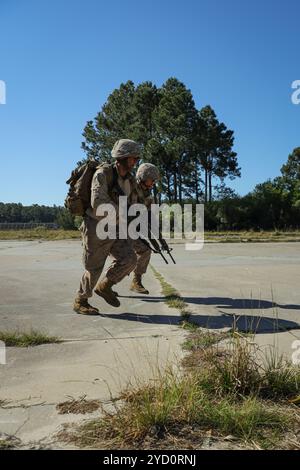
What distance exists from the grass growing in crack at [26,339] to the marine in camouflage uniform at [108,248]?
1.17 meters

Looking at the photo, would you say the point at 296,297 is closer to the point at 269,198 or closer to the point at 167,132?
the point at 269,198

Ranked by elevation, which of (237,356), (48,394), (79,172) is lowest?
(48,394)

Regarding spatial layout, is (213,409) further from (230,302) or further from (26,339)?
(230,302)

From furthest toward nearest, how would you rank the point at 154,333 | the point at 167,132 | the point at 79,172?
the point at 167,132 → the point at 79,172 → the point at 154,333

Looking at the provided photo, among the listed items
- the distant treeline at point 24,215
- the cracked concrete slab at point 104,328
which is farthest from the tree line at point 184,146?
the distant treeline at point 24,215

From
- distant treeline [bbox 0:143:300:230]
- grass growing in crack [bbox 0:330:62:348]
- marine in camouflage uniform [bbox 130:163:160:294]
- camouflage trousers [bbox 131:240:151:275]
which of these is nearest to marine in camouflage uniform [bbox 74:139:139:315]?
marine in camouflage uniform [bbox 130:163:160:294]

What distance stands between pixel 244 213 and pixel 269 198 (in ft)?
8.36

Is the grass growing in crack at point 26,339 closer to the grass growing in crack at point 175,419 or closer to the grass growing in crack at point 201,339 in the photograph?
the grass growing in crack at point 201,339

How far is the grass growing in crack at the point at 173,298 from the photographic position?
501 cm

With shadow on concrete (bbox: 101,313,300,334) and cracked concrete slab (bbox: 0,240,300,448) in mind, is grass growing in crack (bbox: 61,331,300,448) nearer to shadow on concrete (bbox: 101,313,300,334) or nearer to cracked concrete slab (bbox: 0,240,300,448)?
cracked concrete slab (bbox: 0,240,300,448)

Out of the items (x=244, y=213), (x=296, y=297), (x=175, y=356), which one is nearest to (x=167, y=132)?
(x=244, y=213)

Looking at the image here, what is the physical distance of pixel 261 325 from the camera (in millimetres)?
4273

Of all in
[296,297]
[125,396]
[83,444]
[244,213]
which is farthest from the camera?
[244,213]

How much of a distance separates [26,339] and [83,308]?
130cm
